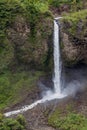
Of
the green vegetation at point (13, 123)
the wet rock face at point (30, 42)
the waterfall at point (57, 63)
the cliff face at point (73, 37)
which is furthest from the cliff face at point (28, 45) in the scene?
the green vegetation at point (13, 123)

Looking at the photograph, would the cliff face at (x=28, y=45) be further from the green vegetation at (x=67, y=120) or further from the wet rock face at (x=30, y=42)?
the green vegetation at (x=67, y=120)

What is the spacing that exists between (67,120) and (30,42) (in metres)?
7.22

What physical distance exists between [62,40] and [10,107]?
689 cm

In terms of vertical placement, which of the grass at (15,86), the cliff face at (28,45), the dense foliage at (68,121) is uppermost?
the cliff face at (28,45)

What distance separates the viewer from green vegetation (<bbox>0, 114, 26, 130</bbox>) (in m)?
26.9

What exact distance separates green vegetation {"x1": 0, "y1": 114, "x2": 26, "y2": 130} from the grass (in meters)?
2.95

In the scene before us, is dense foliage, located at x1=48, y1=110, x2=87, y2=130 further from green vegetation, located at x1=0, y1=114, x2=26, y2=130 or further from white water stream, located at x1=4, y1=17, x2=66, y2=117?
white water stream, located at x1=4, y1=17, x2=66, y2=117

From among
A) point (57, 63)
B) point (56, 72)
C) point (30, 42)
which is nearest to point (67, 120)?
point (56, 72)

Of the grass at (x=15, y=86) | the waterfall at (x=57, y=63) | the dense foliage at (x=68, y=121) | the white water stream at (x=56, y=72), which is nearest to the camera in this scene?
the dense foliage at (x=68, y=121)

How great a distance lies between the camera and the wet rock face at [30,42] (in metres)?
32.3

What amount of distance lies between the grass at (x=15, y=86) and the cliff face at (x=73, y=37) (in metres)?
2.99

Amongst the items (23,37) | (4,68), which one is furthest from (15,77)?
(23,37)

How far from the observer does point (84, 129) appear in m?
27.9

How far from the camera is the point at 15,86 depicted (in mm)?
31797
